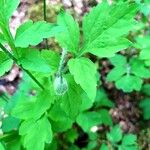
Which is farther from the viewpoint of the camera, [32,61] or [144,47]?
[144,47]

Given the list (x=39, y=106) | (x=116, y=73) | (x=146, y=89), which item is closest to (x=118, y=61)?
(x=116, y=73)

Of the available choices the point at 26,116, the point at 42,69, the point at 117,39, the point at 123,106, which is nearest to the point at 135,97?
the point at 123,106

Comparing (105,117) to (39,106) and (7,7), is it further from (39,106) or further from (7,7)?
(7,7)

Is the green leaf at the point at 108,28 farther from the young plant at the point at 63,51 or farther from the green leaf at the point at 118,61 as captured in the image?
the green leaf at the point at 118,61

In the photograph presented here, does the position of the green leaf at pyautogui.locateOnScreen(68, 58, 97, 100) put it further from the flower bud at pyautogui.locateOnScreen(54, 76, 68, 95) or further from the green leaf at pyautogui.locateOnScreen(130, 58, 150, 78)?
the green leaf at pyautogui.locateOnScreen(130, 58, 150, 78)

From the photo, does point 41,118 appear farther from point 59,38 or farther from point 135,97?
point 135,97
